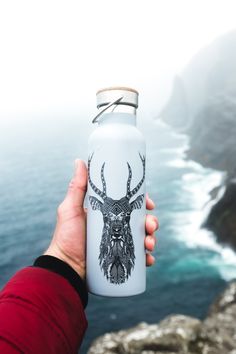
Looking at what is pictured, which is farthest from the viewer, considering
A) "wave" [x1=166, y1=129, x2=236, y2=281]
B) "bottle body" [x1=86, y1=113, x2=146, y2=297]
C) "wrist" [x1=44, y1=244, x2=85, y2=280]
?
"wave" [x1=166, y1=129, x2=236, y2=281]

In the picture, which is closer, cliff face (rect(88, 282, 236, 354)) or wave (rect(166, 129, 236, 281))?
cliff face (rect(88, 282, 236, 354))

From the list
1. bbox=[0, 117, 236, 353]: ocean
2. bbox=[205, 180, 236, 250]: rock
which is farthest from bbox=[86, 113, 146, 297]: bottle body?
bbox=[205, 180, 236, 250]: rock

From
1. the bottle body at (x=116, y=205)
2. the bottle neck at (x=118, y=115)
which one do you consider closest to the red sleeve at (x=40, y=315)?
the bottle body at (x=116, y=205)

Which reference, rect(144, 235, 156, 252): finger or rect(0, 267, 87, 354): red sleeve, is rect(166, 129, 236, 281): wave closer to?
rect(144, 235, 156, 252): finger

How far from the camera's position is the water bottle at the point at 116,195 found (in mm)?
4742

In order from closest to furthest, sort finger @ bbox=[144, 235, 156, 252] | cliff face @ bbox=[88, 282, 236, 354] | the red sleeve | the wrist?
the red sleeve, finger @ bbox=[144, 235, 156, 252], the wrist, cliff face @ bbox=[88, 282, 236, 354]

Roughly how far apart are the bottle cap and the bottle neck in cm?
7

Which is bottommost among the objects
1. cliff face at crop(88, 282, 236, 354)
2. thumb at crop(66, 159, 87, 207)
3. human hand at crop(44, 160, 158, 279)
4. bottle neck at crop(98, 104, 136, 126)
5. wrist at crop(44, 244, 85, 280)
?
cliff face at crop(88, 282, 236, 354)

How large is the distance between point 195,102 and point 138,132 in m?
187

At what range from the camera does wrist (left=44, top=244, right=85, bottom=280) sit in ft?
17.5

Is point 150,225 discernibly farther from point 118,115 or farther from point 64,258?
point 118,115

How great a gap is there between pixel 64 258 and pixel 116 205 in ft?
3.71

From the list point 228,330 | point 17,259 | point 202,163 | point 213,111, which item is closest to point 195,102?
point 213,111

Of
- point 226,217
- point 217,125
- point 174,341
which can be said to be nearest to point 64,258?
point 174,341
